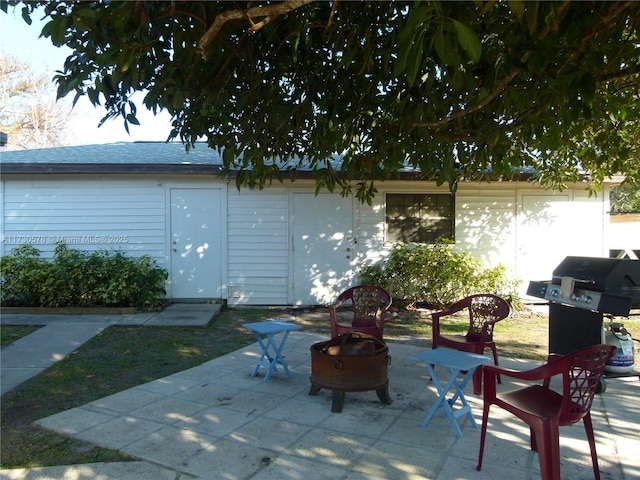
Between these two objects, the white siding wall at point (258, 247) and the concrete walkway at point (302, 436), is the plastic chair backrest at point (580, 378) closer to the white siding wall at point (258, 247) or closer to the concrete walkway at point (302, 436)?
the concrete walkway at point (302, 436)

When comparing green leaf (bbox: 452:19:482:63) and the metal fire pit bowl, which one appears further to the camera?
the metal fire pit bowl

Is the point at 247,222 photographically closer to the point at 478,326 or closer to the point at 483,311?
the point at 478,326

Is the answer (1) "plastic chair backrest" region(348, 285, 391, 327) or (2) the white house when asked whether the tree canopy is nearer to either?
(1) "plastic chair backrest" region(348, 285, 391, 327)

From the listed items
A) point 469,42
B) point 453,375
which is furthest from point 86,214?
point 469,42

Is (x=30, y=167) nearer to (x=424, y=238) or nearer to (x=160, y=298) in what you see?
(x=160, y=298)

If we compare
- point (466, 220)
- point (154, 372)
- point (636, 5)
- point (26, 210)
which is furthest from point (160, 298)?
point (636, 5)

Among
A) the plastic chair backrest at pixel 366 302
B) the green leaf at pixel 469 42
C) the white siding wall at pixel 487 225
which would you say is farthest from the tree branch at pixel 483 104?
the white siding wall at pixel 487 225

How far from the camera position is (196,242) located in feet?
31.0

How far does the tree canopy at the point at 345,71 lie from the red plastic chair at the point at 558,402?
1432 millimetres

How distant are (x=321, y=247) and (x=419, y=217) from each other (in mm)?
2189

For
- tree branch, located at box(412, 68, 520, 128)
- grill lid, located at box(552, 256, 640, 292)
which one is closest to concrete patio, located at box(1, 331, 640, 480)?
grill lid, located at box(552, 256, 640, 292)

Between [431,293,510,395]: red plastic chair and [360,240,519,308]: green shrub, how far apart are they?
349 centimetres

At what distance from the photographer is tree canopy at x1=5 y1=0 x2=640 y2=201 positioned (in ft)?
9.68

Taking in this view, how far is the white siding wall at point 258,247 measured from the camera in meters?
→ 9.52
